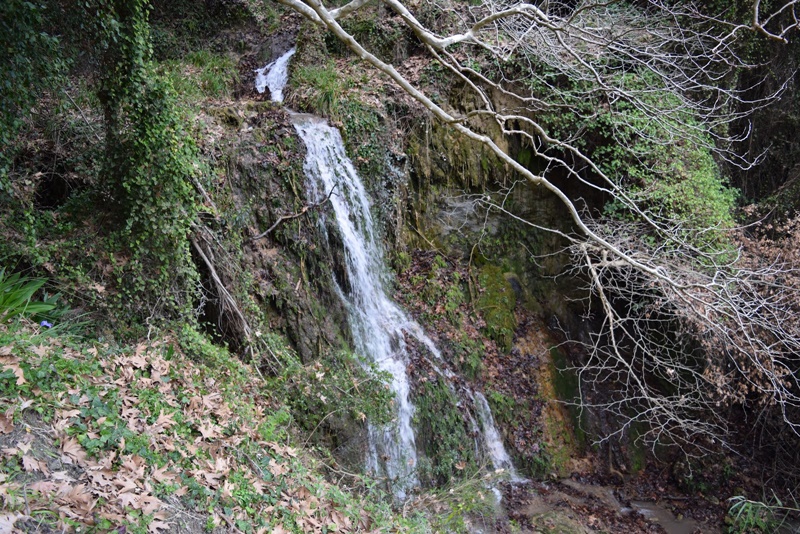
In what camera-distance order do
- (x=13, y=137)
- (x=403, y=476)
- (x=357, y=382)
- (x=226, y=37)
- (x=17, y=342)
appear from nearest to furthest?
(x=17, y=342) < (x=13, y=137) < (x=357, y=382) < (x=403, y=476) < (x=226, y=37)

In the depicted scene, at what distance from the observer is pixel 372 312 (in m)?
8.08

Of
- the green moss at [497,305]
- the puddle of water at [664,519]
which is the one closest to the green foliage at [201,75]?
the green moss at [497,305]

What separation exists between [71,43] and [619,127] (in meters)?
8.36

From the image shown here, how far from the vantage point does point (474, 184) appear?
10.3m

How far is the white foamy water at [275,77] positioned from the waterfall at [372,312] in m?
1.50

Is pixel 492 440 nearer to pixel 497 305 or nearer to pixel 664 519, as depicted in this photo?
pixel 497 305

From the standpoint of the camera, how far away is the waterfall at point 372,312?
709 cm

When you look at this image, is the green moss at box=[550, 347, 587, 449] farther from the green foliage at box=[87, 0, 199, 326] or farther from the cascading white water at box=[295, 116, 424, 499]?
the green foliage at box=[87, 0, 199, 326]

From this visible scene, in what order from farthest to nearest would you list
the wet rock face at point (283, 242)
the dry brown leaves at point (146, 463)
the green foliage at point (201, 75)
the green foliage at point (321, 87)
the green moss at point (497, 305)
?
the green moss at point (497, 305)
the green foliage at point (321, 87)
the green foliage at point (201, 75)
the wet rock face at point (283, 242)
the dry brown leaves at point (146, 463)

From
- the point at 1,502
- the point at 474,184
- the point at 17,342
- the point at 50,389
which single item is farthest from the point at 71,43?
the point at 474,184

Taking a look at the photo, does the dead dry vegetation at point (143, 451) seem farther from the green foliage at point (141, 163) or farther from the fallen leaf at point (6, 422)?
the green foliage at point (141, 163)

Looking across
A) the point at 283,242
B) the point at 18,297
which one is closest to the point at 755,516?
the point at 283,242

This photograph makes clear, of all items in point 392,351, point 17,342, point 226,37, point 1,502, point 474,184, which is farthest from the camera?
point 226,37

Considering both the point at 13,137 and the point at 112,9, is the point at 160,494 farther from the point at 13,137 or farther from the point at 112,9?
the point at 112,9
